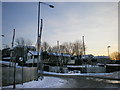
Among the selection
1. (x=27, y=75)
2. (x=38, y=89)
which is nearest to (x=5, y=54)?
(x=27, y=75)

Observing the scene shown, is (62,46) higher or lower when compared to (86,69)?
higher

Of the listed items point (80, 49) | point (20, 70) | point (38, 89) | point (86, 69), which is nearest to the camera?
point (38, 89)

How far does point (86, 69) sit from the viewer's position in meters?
49.7

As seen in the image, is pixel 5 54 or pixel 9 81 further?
pixel 5 54

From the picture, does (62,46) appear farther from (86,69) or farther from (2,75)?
(2,75)

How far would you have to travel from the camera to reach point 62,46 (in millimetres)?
131875

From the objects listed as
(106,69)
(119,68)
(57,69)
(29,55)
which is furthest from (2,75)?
(29,55)

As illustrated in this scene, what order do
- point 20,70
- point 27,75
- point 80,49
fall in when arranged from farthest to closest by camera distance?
point 80,49 < point 27,75 < point 20,70

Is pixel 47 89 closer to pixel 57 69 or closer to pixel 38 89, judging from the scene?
pixel 38 89

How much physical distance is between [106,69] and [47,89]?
36255mm

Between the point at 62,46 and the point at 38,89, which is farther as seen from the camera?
the point at 62,46

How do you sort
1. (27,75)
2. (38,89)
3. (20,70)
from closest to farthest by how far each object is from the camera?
(38,89)
(20,70)
(27,75)

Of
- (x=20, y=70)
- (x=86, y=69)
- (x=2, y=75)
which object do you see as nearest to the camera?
(x=2, y=75)

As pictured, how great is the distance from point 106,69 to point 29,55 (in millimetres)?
32944
